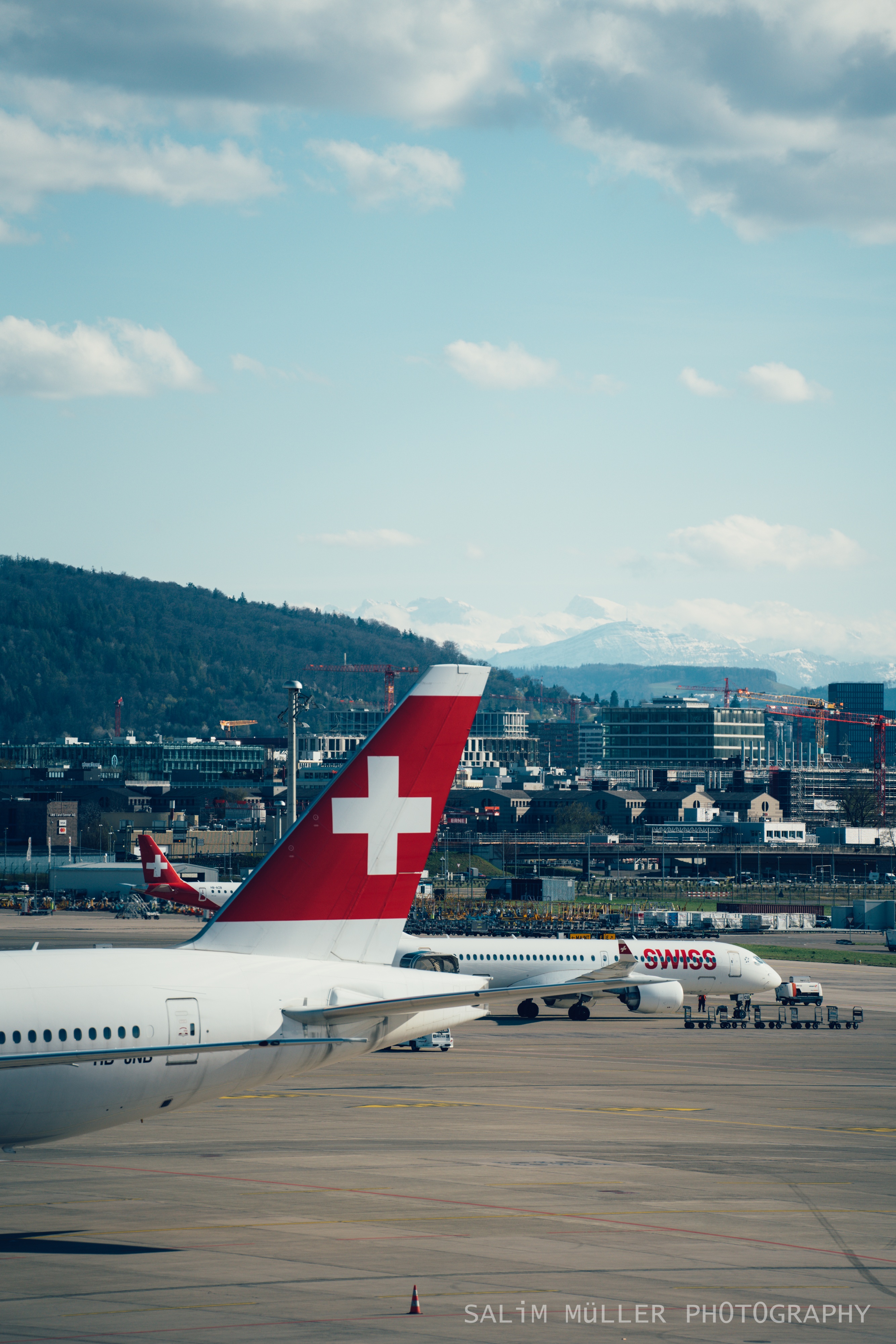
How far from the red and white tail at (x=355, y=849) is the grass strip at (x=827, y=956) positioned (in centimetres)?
10532

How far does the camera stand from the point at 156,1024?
94.9 feet

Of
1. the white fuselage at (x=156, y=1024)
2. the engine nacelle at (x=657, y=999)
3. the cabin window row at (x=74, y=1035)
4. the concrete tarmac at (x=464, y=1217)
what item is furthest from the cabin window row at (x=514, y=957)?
the cabin window row at (x=74, y=1035)

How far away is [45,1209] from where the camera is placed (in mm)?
31188

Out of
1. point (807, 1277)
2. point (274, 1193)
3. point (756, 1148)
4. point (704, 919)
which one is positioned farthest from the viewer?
point (704, 919)

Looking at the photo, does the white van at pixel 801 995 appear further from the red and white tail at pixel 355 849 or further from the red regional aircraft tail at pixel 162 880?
the red and white tail at pixel 355 849

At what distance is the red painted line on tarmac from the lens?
2902 cm

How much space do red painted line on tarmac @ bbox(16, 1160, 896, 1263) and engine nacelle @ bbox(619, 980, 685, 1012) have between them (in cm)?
5169

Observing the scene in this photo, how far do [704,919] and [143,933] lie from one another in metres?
61.4

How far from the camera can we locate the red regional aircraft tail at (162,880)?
128000 mm

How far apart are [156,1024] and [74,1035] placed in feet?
5.13

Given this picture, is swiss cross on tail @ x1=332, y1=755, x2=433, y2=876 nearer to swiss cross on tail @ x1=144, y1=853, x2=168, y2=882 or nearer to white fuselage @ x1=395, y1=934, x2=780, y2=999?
white fuselage @ x1=395, y1=934, x2=780, y2=999

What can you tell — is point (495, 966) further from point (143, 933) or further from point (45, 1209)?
point (143, 933)

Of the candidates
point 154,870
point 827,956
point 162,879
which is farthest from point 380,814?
point 827,956

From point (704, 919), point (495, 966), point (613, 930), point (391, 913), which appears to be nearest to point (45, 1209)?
point (391, 913)
